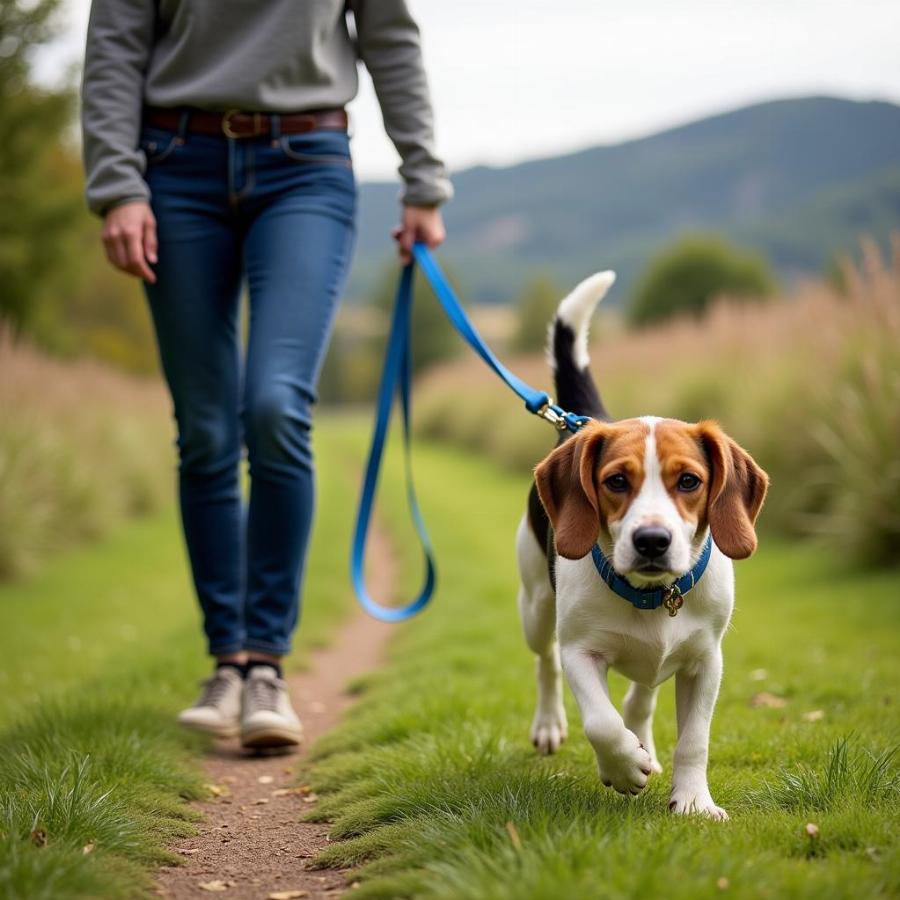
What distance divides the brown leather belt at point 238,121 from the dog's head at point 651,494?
1633mm

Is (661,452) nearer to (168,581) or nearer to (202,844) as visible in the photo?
(202,844)

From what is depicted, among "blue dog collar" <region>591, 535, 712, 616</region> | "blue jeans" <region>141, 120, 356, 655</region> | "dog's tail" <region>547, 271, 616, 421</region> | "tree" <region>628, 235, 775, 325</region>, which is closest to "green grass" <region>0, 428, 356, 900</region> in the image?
"blue jeans" <region>141, 120, 356, 655</region>

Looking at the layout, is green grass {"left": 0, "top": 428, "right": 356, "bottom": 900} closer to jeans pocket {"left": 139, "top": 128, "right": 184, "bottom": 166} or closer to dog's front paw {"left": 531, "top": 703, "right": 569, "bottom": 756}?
dog's front paw {"left": 531, "top": 703, "right": 569, "bottom": 756}

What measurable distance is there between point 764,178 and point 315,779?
20525cm

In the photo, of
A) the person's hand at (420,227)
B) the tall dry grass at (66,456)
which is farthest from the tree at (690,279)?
the person's hand at (420,227)

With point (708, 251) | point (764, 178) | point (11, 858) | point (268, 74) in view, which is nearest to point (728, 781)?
point (11, 858)

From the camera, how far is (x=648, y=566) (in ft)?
8.80

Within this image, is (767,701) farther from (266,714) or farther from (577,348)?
(266,714)

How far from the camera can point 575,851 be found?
2230 mm

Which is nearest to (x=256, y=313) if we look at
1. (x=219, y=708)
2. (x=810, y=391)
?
(x=219, y=708)

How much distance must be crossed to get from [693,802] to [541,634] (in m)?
0.95

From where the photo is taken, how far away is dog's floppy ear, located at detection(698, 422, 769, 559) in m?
2.84

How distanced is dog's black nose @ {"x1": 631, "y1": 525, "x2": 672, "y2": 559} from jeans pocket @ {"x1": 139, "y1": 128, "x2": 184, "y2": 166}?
87.6 inches

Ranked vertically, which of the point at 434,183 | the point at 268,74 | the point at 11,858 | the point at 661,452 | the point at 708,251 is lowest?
the point at 708,251
